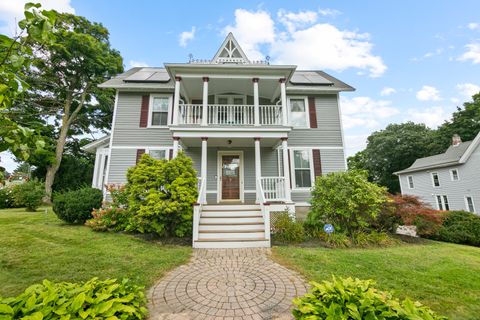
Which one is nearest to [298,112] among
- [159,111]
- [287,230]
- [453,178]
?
[287,230]

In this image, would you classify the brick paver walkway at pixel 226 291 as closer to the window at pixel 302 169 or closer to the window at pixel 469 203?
the window at pixel 302 169

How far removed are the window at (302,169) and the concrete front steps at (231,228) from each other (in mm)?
3133

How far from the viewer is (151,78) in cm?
1067

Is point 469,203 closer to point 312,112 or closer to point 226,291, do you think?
point 312,112

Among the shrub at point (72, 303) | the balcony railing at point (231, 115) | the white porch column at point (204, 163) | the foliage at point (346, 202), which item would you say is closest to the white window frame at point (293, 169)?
the balcony railing at point (231, 115)

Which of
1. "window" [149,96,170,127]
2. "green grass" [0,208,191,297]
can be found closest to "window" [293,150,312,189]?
"green grass" [0,208,191,297]

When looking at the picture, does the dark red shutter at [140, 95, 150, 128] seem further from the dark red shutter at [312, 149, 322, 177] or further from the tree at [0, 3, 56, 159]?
the tree at [0, 3, 56, 159]

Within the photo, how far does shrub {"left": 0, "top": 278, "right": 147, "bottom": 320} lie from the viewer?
70.9 inches

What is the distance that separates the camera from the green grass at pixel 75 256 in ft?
12.6

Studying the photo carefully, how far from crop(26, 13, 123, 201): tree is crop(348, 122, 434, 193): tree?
3750cm

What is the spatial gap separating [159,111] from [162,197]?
547 cm

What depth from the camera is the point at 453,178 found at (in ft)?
57.5

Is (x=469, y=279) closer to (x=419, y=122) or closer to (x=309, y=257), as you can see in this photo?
(x=309, y=257)

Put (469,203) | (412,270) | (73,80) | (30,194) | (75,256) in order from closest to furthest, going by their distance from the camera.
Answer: (412,270) → (75,256) → (30,194) → (469,203) → (73,80)
